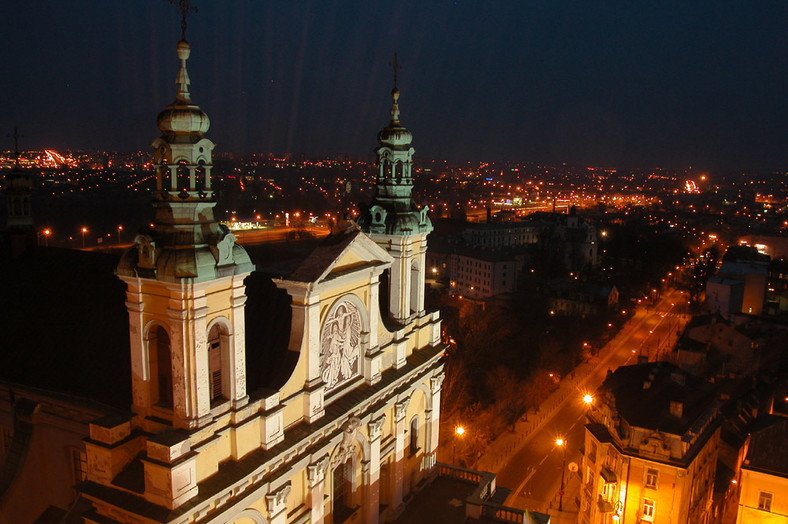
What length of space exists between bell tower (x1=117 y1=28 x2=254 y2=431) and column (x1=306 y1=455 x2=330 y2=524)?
Result: 147 inches

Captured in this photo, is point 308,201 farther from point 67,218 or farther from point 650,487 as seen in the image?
point 650,487

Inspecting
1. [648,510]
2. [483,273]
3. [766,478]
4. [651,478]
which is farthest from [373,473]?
[483,273]

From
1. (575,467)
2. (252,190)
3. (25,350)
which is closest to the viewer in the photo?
(25,350)

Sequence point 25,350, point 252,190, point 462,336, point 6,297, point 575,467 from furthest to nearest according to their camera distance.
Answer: point 252,190, point 462,336, point 575,467, point 6,297, point 25,350

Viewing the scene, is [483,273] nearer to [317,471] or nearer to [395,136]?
[395,136]

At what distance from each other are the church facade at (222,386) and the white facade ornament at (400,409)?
53 cm

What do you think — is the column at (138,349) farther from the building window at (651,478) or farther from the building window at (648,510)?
the building window at (648,510)

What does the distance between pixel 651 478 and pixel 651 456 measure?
113 centimetres

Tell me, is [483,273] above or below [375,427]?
below

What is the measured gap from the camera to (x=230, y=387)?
13453 millimetres

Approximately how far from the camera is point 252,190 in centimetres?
12038

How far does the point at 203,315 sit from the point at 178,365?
42.1 inches

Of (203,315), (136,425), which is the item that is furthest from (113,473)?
(203,315)

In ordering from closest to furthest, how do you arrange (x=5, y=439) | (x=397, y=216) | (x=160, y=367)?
(x=160, y=367)
(x=5, y=439)
(x=397, y=216)
